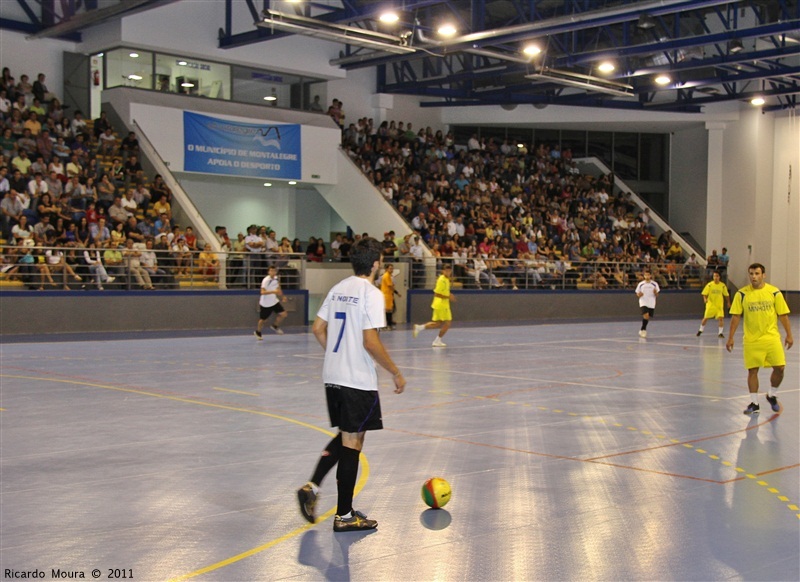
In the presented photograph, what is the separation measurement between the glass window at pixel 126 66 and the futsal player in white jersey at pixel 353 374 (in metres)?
27.5

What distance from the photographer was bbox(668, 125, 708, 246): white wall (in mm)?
45438

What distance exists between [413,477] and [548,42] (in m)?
24.4

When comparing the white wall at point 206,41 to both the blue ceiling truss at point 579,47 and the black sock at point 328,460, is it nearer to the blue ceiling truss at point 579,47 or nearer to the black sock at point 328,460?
the blue ceiling truss at point 579,47

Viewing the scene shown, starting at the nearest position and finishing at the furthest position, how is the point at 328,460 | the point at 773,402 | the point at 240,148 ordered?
the point at 328,460, the point at 773,402, the point at 240,148

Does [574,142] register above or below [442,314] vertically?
above

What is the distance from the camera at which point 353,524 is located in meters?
6.53

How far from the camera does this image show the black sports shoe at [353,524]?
6512 millimetres

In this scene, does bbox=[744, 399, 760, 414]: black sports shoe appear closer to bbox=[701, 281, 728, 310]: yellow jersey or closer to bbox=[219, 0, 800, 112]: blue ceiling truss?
bbox=[219, 0, 800, 112]: blue ceiling truss

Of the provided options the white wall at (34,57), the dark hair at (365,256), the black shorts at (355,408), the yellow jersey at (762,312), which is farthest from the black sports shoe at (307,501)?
the white wall at (34,57)

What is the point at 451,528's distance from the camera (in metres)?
6.61

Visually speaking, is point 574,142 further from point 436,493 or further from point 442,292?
point 436,493

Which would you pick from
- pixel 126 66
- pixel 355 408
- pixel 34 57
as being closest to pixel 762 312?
pixel 355 408

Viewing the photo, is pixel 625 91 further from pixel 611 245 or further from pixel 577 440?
pixel 577 440

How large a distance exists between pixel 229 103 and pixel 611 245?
18.0m
